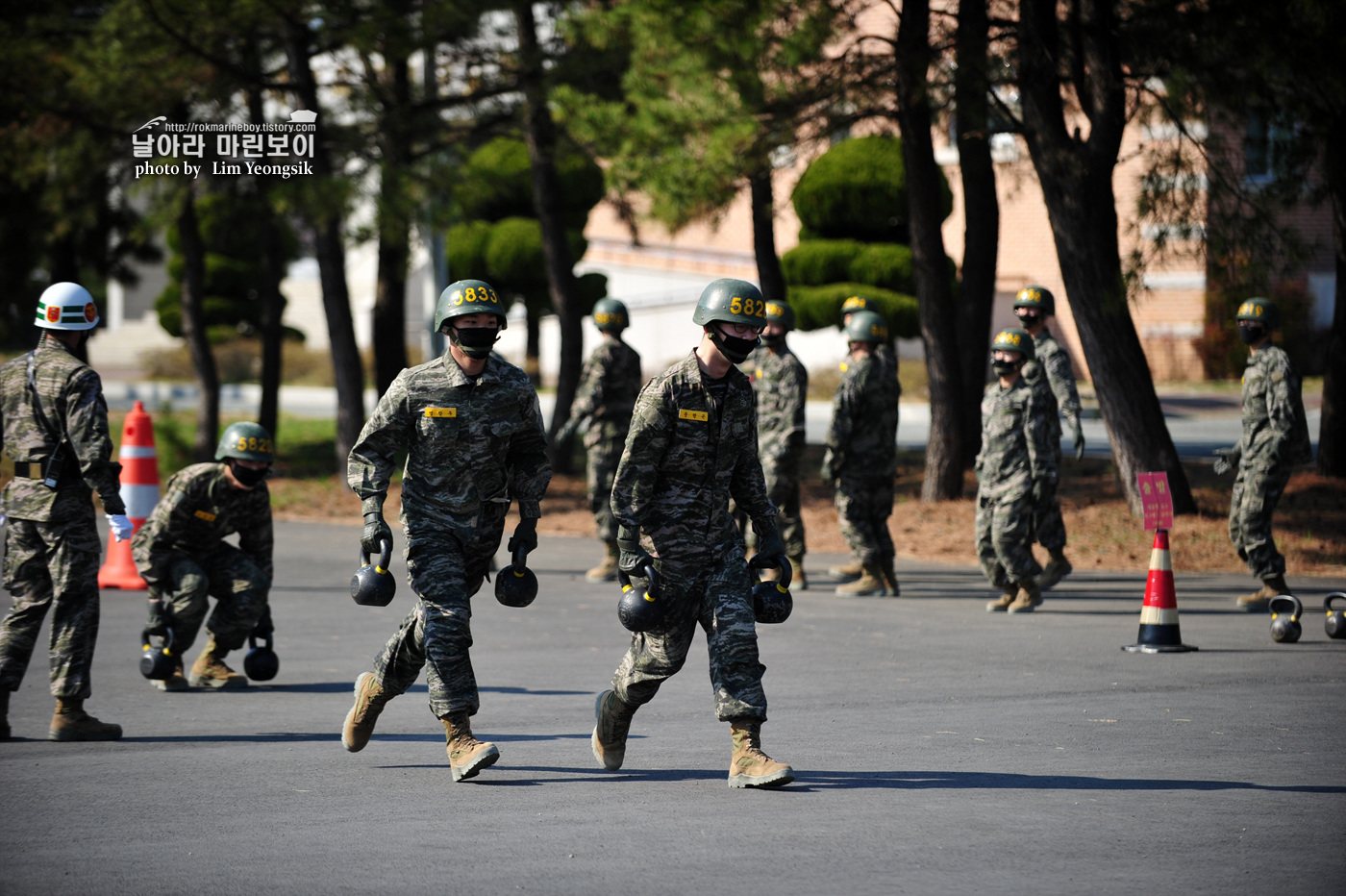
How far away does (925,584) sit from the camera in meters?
13.6

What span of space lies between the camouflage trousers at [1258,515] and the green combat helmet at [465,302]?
684cm

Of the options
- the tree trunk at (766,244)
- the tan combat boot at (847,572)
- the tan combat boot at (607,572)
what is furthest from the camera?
the tree trunk at (766,244)

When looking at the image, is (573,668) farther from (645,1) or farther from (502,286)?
(502,286)

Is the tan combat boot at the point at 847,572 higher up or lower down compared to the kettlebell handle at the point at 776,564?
lower down

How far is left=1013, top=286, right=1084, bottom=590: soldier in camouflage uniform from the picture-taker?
11984 mm

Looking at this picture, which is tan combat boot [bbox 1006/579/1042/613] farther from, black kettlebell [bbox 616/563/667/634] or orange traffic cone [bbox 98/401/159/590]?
orange traffic cone [bbox 98/401/159/590]

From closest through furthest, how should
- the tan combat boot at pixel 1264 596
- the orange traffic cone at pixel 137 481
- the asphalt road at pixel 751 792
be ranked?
the asphalt road at pixel 751 792, the tan combat boot at pixel 1264 596, the orange traffic cone at pixel 137 481

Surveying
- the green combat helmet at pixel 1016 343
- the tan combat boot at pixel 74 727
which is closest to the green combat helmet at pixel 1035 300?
the green combat helmet at pixel 1016 343

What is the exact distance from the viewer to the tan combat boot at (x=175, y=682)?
29.5 ft

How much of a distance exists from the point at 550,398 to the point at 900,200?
34.2 feet

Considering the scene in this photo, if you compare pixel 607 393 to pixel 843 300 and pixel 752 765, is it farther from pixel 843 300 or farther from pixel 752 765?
pixel 843 300

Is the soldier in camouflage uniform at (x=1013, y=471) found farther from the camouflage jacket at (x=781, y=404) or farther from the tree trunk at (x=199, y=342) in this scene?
the tree trunk at (x=199, y=342)

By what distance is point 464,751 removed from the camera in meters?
6.43

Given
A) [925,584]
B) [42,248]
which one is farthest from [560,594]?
[42,248]
